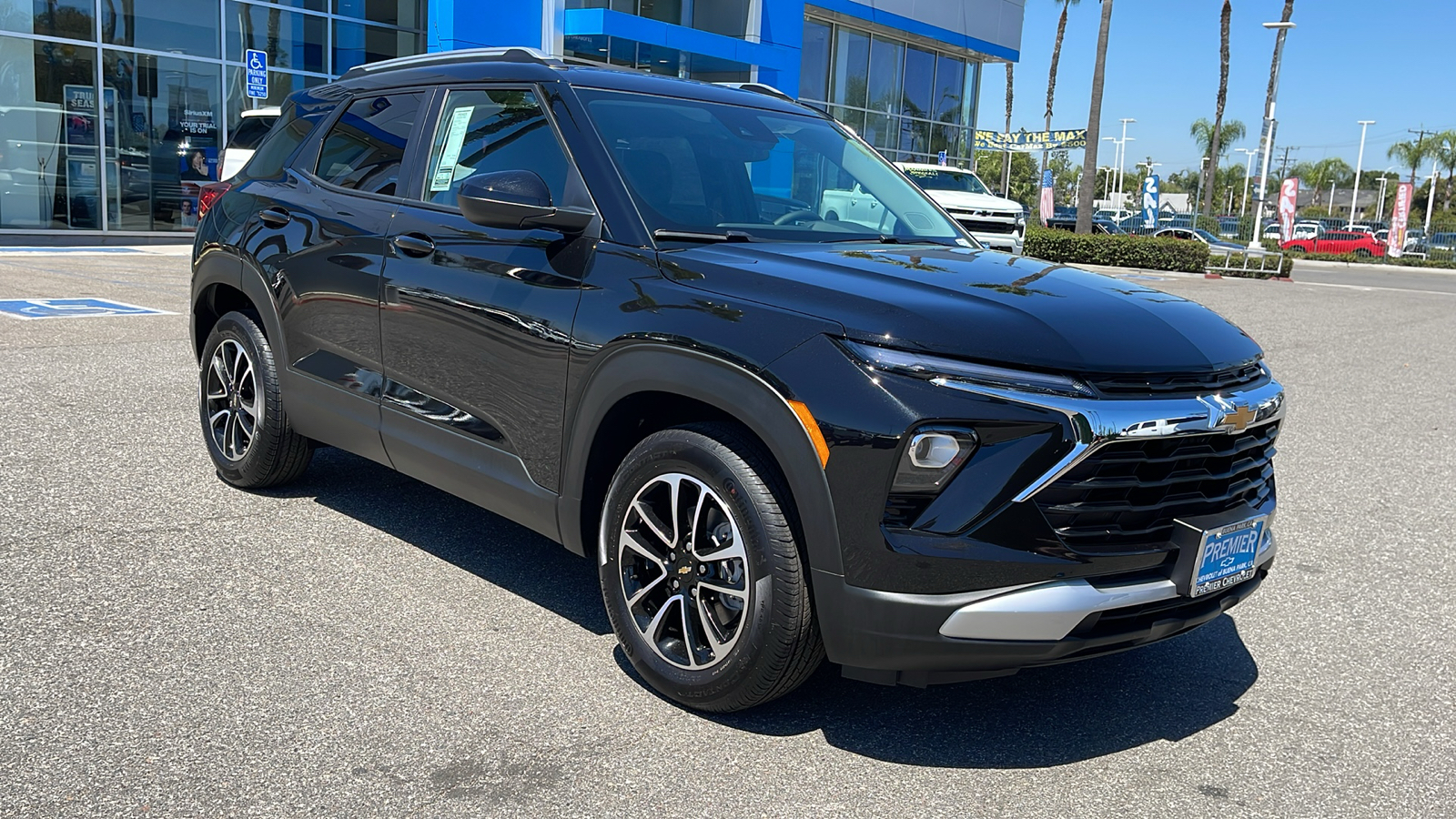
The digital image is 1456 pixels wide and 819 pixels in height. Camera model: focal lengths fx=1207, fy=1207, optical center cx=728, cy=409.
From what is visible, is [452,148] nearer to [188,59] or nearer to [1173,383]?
[1173,383]

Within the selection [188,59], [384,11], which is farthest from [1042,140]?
[188,59]

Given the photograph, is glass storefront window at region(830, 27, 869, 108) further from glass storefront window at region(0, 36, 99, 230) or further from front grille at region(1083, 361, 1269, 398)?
front grille at region(1083, 361, 1269, 398)

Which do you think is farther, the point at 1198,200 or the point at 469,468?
the point at 1198,200

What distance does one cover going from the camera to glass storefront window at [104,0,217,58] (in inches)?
790

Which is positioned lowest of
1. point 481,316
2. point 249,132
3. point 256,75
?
point 481,316

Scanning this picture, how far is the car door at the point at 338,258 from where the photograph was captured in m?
4.59

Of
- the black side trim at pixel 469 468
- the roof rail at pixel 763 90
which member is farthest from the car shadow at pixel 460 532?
the roof rail at pixel 763 90

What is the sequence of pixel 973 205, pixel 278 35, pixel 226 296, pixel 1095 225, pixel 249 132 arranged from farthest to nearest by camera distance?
pixel 1095 225 → pixel 973 205 → pixel 278 35 → pixel 249 132 → pixel 226 296

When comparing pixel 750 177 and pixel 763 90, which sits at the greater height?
pixel 763 90

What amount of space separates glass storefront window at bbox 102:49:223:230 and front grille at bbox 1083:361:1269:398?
20.9m

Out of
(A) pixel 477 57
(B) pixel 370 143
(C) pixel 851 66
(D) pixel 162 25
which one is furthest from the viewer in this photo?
(C) pixel 851 66

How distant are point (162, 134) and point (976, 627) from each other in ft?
70.6

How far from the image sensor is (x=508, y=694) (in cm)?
354

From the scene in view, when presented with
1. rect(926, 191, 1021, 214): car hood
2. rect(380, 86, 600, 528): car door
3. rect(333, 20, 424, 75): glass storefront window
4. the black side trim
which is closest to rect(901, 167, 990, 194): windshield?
rect(926, 191, 1021, 214): car hood
